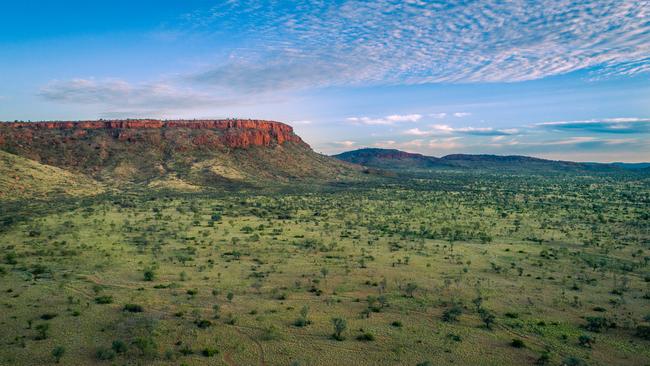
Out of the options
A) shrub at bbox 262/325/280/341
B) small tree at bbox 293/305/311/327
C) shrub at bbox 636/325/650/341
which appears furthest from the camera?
small tree at bbox 293/305/311/327

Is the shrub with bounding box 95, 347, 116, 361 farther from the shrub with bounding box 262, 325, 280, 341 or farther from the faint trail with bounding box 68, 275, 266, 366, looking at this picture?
the shrub with bounding box 262, 325, 280, 341

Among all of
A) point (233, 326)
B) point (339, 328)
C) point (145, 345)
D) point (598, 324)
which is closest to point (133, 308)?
point (145, 345)

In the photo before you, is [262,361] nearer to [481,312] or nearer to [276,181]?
[481,312]

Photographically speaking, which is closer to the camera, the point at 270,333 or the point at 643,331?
the point at 270,333

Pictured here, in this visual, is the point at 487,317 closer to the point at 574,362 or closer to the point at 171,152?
the point at 574,362

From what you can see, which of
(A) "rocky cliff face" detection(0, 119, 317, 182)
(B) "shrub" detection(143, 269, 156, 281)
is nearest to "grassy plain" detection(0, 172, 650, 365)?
(B) "shrub" detection(143, 269, 156, 281)

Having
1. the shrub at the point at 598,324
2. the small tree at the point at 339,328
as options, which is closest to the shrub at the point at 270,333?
the small tree at the point at 339,328
